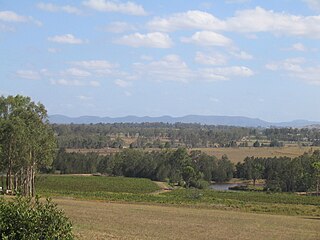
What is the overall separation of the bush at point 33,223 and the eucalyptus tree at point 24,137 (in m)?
44.9

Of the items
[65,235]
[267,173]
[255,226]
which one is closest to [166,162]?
[267,173]

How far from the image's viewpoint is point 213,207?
5847 centimetres

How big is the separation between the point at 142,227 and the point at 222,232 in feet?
17.9

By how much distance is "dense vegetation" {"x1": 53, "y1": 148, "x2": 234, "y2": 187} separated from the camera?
136 m

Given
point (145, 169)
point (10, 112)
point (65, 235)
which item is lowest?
point (145, 169)

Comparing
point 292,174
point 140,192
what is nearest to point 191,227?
point 140,192

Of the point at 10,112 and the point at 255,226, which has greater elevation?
the point at 10,112

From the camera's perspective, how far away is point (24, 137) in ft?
187

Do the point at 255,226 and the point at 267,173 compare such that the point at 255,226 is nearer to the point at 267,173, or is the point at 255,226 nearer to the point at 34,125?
the point at 34,125

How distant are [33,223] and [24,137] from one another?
46.0 metres

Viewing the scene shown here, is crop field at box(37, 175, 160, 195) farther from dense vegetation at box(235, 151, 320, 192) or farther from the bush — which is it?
the bush

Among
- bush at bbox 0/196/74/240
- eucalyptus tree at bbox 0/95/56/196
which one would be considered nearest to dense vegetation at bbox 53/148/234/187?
eucalyptus tree at bbox 0/95/56/196

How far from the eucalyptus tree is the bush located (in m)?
44.9

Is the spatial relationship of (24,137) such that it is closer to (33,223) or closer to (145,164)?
(33,223)
